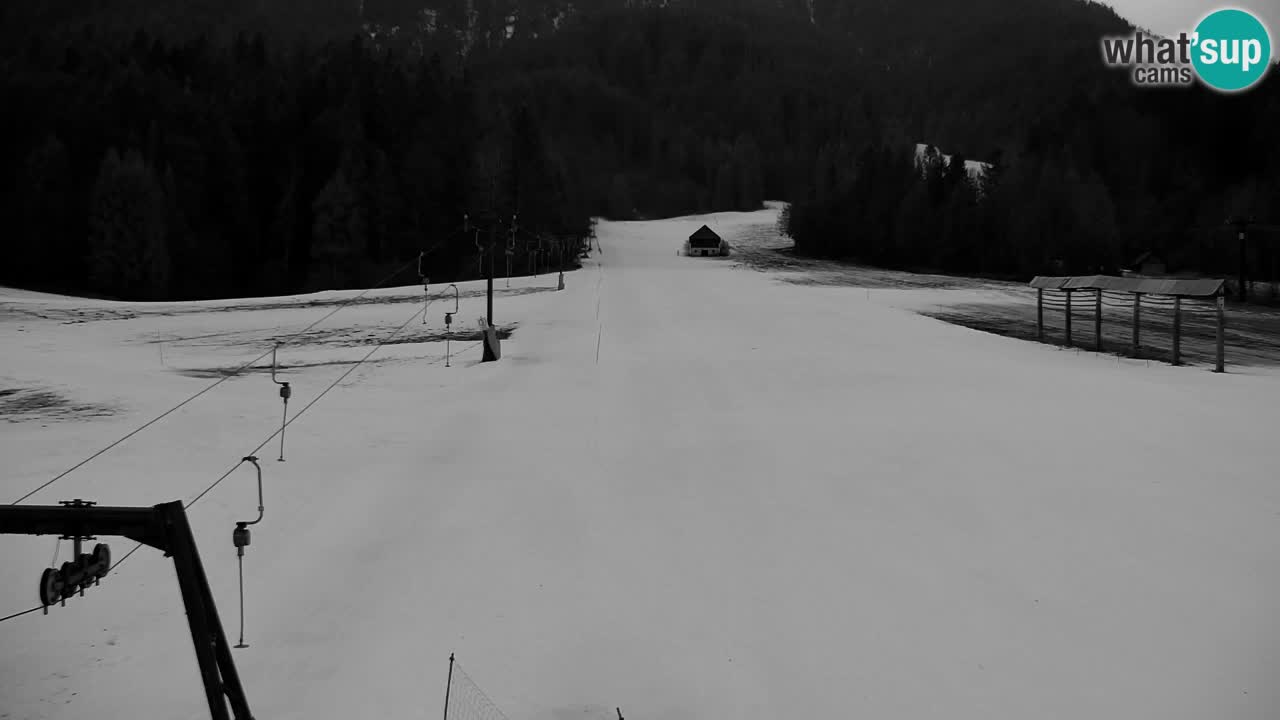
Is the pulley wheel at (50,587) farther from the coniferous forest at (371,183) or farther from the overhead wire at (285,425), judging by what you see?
the coniferous forest at (371,183)

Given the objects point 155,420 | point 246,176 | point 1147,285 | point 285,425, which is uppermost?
point 246,176

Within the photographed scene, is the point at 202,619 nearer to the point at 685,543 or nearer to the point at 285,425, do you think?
the point at 685,543

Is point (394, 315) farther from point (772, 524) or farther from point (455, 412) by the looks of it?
point (772, 524)

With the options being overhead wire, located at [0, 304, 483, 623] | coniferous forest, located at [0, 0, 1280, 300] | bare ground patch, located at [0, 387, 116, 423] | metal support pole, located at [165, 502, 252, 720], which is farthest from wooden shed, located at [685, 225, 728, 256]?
metal support pole, located at [165, 502, 252, 720]

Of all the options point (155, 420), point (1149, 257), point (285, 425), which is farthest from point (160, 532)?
point (1149, 257)

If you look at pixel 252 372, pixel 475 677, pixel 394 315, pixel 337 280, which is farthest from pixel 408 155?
pixel 475 677

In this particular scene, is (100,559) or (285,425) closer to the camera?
(100,559)

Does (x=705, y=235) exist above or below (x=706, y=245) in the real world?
above
